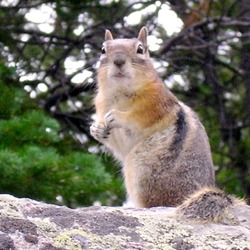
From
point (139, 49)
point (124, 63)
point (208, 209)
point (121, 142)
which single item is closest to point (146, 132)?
point (121, 142)

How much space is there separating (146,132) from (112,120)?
0.22m

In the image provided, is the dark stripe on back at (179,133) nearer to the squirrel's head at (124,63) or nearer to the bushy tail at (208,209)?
the squirrel's head at (124,63)

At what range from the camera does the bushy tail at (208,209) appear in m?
3.58

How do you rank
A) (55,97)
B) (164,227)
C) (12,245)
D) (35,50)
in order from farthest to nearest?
(35,50), (55,97), (164,227), (12,245)

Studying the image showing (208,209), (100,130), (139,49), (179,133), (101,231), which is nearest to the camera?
(101,231)

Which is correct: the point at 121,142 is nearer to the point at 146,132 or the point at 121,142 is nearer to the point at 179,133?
the point at 146,132

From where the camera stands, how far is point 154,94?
5.32m

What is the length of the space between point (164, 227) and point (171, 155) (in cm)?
168

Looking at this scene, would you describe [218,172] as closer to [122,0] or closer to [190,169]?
[122,0]

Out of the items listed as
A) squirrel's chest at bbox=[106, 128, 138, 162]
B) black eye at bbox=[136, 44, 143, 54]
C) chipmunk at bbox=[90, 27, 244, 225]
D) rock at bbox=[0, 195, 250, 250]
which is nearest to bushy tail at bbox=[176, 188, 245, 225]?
rock at bbox=[0, 195, 250, 250]

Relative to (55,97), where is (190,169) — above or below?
below

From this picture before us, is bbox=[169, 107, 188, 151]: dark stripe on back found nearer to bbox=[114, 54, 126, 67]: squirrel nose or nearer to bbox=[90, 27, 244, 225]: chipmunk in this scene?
bbox=[90, 27, 244, 225]: chipmunk

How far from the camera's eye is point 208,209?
3.64m

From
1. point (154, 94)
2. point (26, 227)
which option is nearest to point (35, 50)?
point (154, 94)
